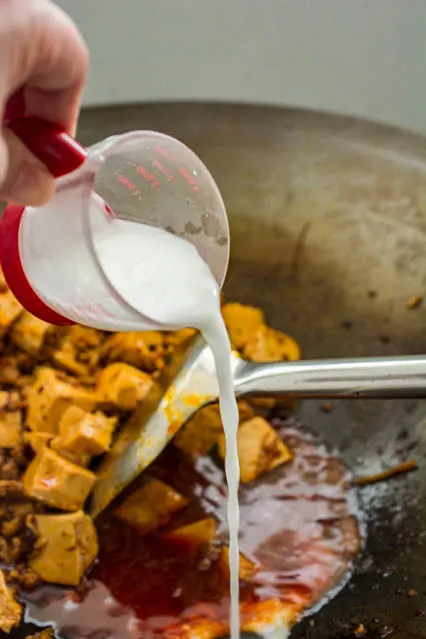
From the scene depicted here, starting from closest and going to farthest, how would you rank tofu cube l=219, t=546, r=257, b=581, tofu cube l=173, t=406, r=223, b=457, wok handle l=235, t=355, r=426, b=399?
wok handle l=235, t=355, r=426, b=399
tofu cube l=219, t=546, r=257, b=581
tofu cube l=173, t=406, r=223, b=457

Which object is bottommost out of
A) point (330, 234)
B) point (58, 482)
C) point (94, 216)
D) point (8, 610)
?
point (8, 610)

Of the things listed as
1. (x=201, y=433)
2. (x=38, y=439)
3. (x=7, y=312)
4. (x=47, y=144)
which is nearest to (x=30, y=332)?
(x=7, y=312)

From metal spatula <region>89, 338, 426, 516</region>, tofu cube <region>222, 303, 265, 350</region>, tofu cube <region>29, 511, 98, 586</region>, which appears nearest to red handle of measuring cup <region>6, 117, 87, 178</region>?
metal spatula <region>89, 338, 426, 516</region>

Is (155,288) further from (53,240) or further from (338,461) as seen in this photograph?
(338,461)

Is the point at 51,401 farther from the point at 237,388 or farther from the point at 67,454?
the point at 237,388

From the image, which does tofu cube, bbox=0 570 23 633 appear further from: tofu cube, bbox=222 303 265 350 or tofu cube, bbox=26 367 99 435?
tofu cube, bbox=222 303 265 350

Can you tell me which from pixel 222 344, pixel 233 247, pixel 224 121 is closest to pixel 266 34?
pixel 224 121

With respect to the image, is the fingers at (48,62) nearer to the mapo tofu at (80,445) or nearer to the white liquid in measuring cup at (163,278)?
the white liquid in measuring cup at (163,278)
